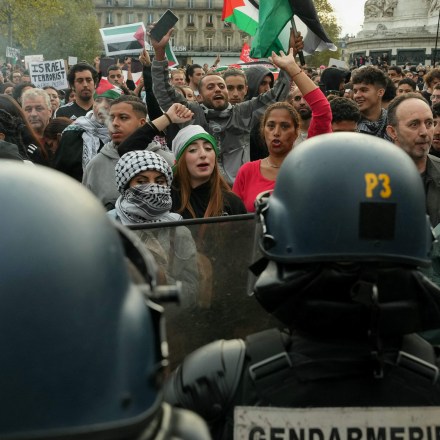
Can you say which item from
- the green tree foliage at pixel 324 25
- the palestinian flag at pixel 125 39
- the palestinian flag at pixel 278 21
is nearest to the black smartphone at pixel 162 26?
the palestinian flag at pixel 278 21

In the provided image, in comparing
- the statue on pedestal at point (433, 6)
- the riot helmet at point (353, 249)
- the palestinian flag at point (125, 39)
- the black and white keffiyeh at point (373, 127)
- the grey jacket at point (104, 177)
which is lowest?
the grey jacket at point (104, 177)

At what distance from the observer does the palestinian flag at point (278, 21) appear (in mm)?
6449

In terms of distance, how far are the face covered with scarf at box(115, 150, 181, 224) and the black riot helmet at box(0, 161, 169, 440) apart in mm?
2391

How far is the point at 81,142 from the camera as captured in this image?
5.86m

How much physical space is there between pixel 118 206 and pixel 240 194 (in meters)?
1.20

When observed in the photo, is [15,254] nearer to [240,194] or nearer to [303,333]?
[303,333]

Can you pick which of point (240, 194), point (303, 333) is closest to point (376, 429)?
point (303, 333)

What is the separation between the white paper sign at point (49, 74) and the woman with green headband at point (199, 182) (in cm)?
795

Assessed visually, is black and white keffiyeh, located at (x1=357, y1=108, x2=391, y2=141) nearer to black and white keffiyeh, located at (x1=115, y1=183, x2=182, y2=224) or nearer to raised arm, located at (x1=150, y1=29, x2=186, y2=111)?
raised arm, located at (x1=150, y1=29, x2=186, y2=111)

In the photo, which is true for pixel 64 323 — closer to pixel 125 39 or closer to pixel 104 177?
pixel 104 177

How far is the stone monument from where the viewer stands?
42.2m

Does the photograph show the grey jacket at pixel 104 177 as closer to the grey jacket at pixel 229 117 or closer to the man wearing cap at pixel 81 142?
the man wearing cap at pixel 81 142

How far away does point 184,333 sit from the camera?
240cm

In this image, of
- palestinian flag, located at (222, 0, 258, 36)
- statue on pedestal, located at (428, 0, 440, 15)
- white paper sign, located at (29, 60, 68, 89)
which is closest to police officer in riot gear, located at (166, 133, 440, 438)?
palestinian flag, located at (222, 0, 258, 36)
